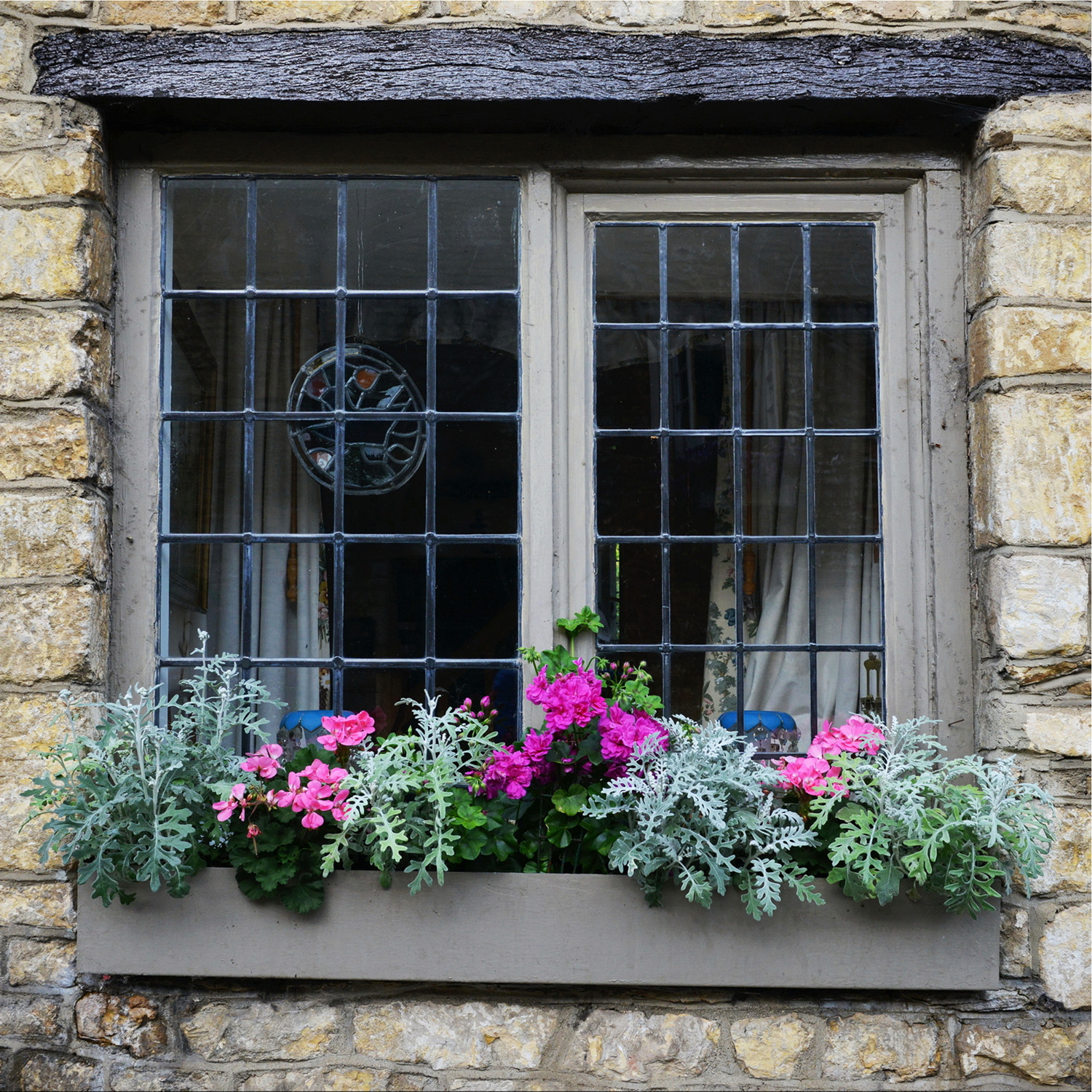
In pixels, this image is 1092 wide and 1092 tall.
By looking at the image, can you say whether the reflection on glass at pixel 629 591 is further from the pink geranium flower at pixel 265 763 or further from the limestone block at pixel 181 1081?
the limestone block at pixel 181 1081

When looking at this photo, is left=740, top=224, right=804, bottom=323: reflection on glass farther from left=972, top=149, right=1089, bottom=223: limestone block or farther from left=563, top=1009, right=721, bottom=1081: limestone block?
left=563, top=1009, right=721, bottom=1081: limestone block

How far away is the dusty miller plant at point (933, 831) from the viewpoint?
2.05 m

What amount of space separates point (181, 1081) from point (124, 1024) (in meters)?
0.18

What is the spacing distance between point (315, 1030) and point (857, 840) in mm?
1282

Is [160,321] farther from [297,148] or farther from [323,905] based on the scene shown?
[323,905]

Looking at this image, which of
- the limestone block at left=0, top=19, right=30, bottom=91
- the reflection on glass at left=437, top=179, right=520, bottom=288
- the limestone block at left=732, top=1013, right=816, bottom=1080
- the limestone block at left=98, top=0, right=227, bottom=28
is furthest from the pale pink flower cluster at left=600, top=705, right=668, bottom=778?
the limestone block at left=0, top=19, right=30, bottom=91

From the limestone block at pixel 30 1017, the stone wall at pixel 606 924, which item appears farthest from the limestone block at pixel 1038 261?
the limestone block at pixel 30 1017

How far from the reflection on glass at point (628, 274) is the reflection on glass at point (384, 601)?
0.81 meters

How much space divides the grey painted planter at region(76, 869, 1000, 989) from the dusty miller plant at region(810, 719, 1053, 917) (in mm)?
108

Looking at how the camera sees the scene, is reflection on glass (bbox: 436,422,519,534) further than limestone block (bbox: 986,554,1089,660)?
Yes

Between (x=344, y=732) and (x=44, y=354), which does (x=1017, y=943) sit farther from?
(x=44, y=354)

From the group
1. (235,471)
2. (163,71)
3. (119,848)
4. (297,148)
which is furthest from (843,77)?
(119,848)

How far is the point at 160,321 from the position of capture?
2.58 meters

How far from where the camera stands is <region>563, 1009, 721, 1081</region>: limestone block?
86.8 inches
